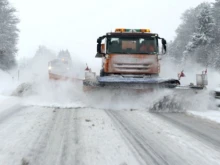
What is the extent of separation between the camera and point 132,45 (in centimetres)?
1127

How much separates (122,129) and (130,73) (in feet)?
16.8

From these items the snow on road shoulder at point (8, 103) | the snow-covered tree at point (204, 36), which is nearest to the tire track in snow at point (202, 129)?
the snow on road shoulder at point (8, 103)

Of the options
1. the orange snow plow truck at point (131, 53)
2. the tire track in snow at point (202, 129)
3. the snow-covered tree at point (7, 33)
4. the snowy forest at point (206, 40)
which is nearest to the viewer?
the tire track in snow at point (202, 129)

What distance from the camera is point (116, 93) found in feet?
31.7

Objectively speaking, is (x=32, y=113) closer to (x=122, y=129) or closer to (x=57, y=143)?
(x=122, y=129)

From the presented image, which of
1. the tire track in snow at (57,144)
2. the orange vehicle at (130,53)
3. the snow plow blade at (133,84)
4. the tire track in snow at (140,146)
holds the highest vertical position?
the orange vehicle at (130,53)

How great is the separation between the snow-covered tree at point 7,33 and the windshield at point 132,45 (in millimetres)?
29038

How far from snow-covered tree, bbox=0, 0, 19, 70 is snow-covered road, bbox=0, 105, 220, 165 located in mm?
32623

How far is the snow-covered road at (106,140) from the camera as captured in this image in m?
3.92

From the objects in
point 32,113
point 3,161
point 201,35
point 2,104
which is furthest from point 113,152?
point 201,35

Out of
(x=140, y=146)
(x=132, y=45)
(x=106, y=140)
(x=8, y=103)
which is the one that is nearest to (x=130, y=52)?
(x=132, y=45)

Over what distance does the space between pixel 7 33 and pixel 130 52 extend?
100 ft

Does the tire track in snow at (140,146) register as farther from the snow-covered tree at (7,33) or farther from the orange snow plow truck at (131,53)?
the snow-covered tree at (7,33)

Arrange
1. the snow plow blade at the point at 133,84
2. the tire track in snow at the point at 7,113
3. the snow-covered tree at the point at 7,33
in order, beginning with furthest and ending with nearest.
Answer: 1. the snow-covered tree at the point at 7,33
2. the snow plow blade at the point at 133,84
3. the tire track in snow at the point at 7,113
